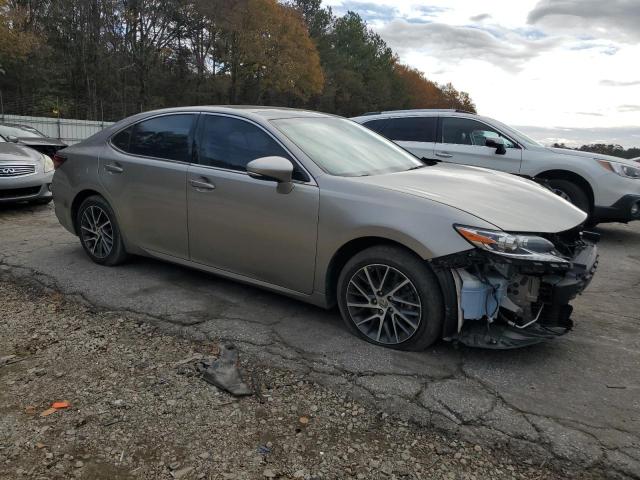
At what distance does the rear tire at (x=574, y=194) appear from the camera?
713 cm

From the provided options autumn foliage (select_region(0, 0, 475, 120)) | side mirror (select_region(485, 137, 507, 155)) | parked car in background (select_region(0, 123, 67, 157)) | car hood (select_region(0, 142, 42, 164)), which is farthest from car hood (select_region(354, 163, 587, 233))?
autumn foliage (select_region(0, 0, 475, 120))

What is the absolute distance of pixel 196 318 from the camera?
12.8 feet

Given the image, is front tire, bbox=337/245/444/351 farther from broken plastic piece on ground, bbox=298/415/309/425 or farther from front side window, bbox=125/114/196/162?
front side window, bbox=125/114/196/162

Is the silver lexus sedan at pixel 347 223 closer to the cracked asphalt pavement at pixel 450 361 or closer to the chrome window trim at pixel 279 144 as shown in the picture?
the chrome window trim at pixel 279 144

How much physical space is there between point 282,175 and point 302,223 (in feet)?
1.18

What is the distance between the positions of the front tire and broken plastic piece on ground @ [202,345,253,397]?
84 cm

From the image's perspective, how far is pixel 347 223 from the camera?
3.43 metres

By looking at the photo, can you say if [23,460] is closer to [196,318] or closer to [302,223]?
[196,318]

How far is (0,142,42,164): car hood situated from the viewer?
25.2ft

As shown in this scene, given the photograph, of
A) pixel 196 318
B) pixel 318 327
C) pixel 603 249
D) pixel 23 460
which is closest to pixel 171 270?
pixel 196 318

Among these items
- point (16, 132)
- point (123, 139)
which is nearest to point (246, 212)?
point (123, 139)

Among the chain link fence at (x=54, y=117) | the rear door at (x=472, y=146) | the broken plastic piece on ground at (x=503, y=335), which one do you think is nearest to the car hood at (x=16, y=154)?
the rear door at (x=472, y=146)

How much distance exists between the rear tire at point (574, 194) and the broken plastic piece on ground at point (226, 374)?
5.58 m

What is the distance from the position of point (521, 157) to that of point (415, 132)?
1659 millimetres
